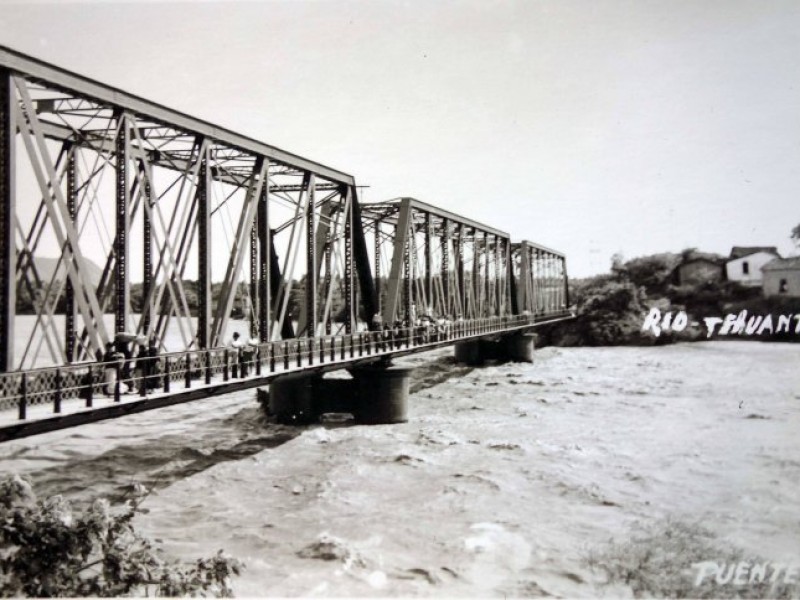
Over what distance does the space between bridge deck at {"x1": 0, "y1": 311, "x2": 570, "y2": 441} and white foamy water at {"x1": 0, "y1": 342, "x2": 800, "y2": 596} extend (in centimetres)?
271

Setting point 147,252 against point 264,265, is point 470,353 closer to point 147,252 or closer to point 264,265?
point 264,265

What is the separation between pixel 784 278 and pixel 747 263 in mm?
14771

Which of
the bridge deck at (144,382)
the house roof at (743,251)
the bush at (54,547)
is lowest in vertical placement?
the bush at (54,547)

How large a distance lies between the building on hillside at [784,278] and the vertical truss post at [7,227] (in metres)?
33.6

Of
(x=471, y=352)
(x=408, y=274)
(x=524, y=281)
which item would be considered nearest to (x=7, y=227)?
(x=408, y=274)

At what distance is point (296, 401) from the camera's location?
2264 centimetres

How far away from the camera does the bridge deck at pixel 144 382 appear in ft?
31.1

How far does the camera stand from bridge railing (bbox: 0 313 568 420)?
9.67m

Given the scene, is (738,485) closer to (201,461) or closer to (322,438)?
(322,438)

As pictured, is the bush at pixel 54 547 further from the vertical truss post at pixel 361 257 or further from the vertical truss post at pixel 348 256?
the vertical truss post at pixel 361 257

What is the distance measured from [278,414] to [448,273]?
1431 cm

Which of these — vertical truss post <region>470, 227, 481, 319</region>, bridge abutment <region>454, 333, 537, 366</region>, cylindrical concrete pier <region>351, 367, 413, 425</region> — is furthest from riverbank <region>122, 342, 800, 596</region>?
bridge abutment <region>454, 333, 537, 366</region>

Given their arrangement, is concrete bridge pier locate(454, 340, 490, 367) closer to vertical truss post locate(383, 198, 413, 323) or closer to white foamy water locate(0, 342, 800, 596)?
white foamy water locate(0, 342, 800, 596)

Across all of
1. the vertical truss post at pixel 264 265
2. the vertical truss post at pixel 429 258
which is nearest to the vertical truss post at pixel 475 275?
the vertical truss post at pixel 429 258
